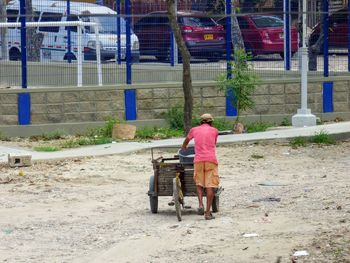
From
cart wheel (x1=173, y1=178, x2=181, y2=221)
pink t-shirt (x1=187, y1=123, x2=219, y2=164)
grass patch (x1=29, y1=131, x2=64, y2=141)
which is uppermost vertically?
pink t-shirt (x1=187, y1=123, x2=219, y2=164)

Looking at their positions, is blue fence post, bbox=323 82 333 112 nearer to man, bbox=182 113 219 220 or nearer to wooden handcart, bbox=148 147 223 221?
wooden handcart, bbox=148 147 223 221

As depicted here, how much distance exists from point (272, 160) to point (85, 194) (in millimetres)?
4208

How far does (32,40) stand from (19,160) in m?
5.60

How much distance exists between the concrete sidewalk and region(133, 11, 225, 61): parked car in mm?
2425

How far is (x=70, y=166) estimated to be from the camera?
16.9m

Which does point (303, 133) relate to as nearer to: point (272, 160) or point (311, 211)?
point (272, 160)

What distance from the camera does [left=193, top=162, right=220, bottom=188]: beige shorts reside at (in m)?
12.4

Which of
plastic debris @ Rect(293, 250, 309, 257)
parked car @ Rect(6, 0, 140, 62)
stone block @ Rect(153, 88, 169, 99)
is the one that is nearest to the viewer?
plastic debris @ Rect(293, 250, 309, 257)

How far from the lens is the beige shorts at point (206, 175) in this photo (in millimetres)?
12383

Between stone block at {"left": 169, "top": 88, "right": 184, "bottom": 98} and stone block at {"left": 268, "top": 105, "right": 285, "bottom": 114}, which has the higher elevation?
stone block at {"left": 169, "top": 88, "right": 184, "bottom": 98}

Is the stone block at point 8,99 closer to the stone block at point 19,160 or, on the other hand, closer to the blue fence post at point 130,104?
the blue fence post at point 130,104

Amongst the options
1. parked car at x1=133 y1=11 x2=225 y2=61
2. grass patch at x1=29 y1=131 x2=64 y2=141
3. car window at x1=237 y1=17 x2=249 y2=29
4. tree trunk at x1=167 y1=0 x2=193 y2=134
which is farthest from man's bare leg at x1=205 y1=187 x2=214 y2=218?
car window at x1=237 y1=17 x2=249 y2=29

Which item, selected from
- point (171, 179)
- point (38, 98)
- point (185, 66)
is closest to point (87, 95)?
point (38, 98)

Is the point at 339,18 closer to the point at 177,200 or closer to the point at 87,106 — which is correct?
the point at 87,106
